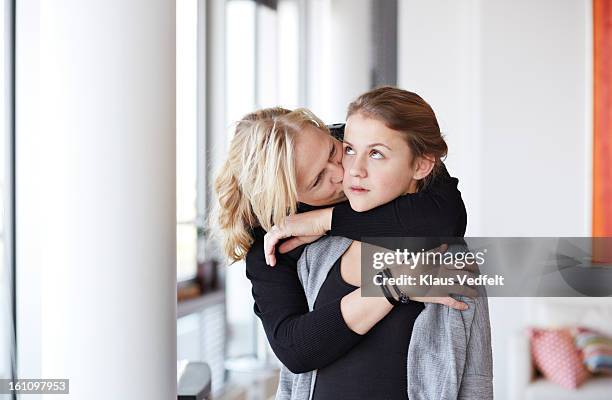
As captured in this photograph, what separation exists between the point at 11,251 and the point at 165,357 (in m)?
0.38

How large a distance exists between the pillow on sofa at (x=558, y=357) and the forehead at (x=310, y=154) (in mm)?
846

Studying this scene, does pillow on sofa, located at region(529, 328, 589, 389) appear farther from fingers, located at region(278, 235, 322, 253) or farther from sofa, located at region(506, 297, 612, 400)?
fingers, located at region(278, 235, 322, 253)

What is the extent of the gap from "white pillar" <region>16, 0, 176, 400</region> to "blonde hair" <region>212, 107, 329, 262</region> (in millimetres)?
83

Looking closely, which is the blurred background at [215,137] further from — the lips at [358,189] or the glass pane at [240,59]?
the lips at [358,189]

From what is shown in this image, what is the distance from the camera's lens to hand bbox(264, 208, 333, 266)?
804 millimetres

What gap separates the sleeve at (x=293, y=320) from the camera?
758 millimetres

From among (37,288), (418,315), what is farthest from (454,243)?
(37,288)

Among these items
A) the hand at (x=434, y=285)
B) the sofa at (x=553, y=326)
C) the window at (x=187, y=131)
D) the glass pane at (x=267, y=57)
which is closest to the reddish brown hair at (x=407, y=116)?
the hand at (x=434, y=285)

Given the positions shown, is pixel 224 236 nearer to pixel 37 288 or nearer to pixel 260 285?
pixel 260 285

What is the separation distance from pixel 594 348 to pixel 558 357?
3.0 inches

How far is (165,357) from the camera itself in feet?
2.74

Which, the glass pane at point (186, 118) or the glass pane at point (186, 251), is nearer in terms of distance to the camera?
the glass pane at point (186, 118)

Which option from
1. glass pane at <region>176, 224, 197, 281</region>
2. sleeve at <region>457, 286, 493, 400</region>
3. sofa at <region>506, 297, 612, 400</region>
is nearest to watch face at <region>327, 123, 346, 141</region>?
sleeve at <region>457, 286, 493, 400</region>

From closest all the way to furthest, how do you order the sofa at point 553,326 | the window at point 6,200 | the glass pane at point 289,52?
the window at point 6,200 → the sofa at point 553,326 → the glass pane at point 289,52
